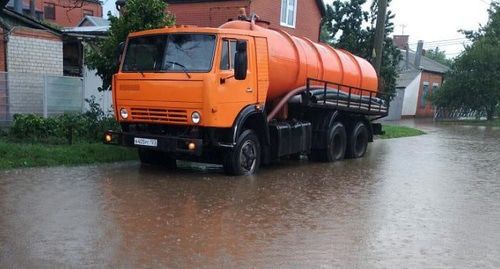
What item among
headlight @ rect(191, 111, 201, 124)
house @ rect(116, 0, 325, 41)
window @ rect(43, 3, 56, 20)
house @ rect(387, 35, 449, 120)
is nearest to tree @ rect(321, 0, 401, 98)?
house @ rect(116, 0, 325, 41)

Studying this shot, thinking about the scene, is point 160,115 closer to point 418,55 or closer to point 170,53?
point 170,53

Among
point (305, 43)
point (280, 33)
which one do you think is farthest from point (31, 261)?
point (305, 43)

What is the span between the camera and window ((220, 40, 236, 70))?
9.72 metres

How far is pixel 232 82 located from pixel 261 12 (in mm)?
13691

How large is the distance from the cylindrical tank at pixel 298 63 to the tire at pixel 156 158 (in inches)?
Answer: 99.6

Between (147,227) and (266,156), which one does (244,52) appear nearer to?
(266,156)

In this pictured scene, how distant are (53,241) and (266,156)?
5.99 metres

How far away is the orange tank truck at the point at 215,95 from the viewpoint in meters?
9.55

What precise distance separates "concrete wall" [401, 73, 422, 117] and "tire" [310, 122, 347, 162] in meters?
26.9

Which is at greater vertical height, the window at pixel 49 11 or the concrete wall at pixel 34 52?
the window at pixel 49 11

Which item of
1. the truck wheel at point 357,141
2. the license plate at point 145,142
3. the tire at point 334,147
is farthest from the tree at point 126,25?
the truck wheel at point 357,141

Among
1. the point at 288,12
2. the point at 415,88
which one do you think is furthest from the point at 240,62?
the point at 415,88

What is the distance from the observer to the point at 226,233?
6.45 meters

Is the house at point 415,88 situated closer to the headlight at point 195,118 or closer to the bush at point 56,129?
the bush at point 56,129
